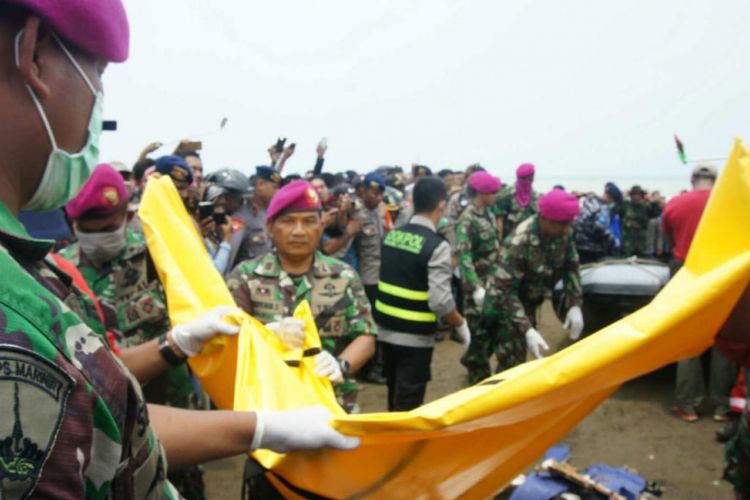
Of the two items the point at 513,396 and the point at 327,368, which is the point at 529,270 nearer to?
the point at 327,368

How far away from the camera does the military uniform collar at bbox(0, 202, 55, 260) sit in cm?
82

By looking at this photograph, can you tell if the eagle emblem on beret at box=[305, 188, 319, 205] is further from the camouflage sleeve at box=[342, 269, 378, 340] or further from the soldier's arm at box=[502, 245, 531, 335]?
the soldier's arm at box=[502, 245, 531, 335]

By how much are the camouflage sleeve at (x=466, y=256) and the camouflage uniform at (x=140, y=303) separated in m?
3.24

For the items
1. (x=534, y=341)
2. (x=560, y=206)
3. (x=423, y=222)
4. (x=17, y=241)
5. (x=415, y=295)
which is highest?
(x=17, y=241)

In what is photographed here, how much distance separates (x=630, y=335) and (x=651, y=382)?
5011mm

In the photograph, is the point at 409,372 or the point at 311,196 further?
the point at 409,372

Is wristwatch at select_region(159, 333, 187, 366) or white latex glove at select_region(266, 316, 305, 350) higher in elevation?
white latex glove at select_region(266, 316, 305, 350)

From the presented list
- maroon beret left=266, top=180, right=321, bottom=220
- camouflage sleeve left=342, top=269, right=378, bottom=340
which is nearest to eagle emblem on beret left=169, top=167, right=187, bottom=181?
maroon beret left=266, top=180, right=321, bottom=220

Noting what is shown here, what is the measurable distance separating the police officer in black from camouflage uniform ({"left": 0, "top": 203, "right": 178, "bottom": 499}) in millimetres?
3166

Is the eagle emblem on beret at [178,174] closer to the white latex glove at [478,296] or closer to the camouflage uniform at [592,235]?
the white latex glove at [478,296]

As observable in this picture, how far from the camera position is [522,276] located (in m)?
4.40

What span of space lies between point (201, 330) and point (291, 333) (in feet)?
1.14

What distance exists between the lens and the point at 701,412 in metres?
4.97

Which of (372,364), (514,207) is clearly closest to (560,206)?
(372,364)
